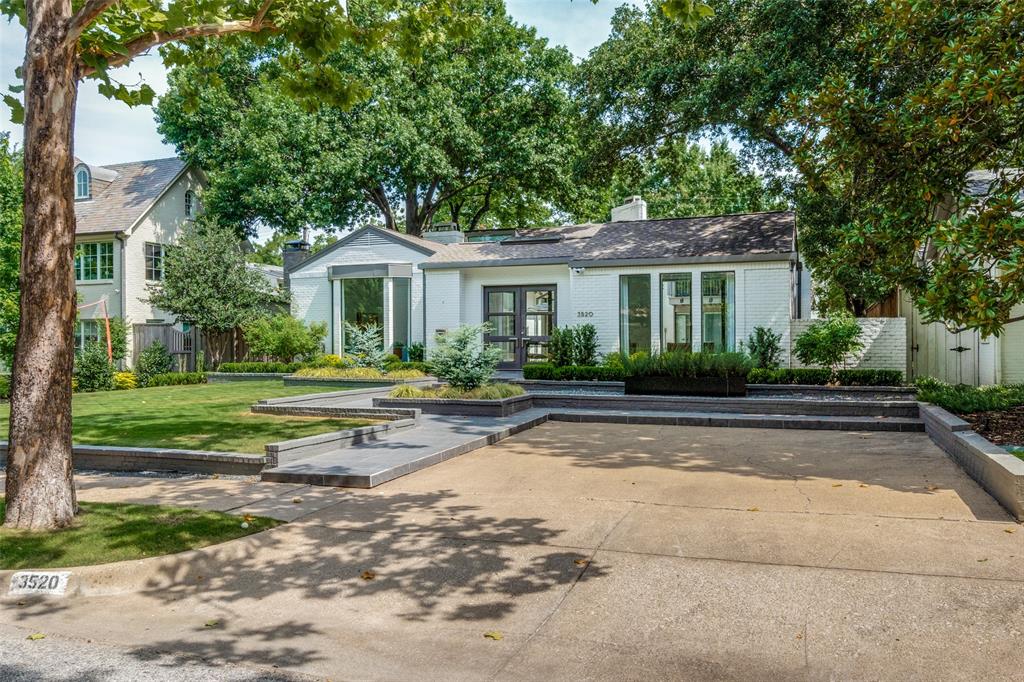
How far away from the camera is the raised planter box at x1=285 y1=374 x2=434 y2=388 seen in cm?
1695

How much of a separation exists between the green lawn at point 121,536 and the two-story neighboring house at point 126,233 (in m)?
19.7

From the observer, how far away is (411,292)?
22047mm

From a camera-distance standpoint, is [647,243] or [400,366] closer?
[647,243]

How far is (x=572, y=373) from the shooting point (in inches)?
646

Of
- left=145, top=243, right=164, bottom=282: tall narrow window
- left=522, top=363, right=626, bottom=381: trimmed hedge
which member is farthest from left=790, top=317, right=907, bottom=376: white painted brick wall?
left=145, top=243, right=164, bottom=282: tall narrow window

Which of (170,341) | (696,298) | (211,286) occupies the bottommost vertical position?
(170,341)

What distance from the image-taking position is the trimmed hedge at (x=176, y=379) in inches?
779

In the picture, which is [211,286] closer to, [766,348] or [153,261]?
[153,261]

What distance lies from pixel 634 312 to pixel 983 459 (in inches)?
Result: 460

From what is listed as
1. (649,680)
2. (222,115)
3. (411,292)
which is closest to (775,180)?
(411,292)

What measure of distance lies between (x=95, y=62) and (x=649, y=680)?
6618 mm

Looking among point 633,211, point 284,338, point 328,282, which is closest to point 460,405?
point 284,338

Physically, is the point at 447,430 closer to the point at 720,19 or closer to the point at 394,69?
the point at 720,19

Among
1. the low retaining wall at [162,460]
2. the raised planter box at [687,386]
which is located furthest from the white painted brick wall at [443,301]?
the low retaining wall at [162,460]
